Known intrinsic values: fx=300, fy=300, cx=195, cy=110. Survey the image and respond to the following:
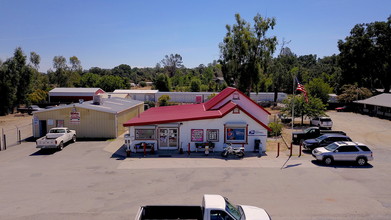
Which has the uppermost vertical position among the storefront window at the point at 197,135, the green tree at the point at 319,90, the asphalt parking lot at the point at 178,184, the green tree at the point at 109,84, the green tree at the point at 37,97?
the green tree at the point at 109,84

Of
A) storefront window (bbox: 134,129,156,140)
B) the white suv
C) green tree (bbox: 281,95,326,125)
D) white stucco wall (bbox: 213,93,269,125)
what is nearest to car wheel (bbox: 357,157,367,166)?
white stucco wall (bbox: 213,93,269,125)

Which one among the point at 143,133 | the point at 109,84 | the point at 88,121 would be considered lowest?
the point at 143,133

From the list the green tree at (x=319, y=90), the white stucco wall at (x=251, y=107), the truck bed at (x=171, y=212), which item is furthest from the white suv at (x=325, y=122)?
the truck bed at (x=171, y=212)

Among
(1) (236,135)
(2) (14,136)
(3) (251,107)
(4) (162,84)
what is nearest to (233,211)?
(1) (236,135)

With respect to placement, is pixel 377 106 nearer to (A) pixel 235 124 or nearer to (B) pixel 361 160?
(B) pixel 361 160

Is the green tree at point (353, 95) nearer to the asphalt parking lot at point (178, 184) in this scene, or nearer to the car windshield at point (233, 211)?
the asphalt parking lot at point (178, 184)

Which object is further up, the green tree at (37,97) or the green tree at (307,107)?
the green tree at (37,97)

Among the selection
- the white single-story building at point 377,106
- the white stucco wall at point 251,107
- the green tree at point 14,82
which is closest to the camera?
the white stucco wall at point 251,107
